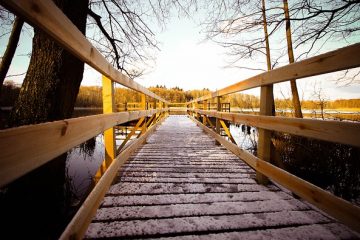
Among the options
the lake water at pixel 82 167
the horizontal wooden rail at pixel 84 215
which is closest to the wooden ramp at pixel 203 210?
the horizontal wooden rail at pixel 84 215

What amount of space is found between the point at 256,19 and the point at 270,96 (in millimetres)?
3510

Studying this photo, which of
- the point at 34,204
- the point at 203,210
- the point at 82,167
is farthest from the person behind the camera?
the point at 82,167

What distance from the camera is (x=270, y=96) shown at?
2246 millimetres

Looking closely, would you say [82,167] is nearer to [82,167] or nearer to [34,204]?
[82,167]

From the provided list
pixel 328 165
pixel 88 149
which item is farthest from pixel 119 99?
pixel 328 165

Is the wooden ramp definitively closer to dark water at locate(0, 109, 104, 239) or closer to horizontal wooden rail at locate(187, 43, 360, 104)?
dark water at locate(0, 109, 104, 239)

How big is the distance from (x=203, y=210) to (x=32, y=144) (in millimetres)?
1414

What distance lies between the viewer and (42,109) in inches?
99.3

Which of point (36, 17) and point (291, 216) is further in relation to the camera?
point (291, 216)

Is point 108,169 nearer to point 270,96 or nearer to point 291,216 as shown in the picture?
point 291,216

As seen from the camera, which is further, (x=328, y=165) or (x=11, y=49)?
(x=328, y=165)

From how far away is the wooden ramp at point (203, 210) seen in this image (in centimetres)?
148

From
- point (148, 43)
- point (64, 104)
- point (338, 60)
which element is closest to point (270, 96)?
point (338, 60)

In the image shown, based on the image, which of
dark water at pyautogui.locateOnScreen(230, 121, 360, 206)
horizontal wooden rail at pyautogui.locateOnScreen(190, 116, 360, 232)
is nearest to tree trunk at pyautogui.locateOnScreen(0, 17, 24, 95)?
horizontal wooden rail at pyautogui.locateOnScreen(190, 116, 360, 232)
